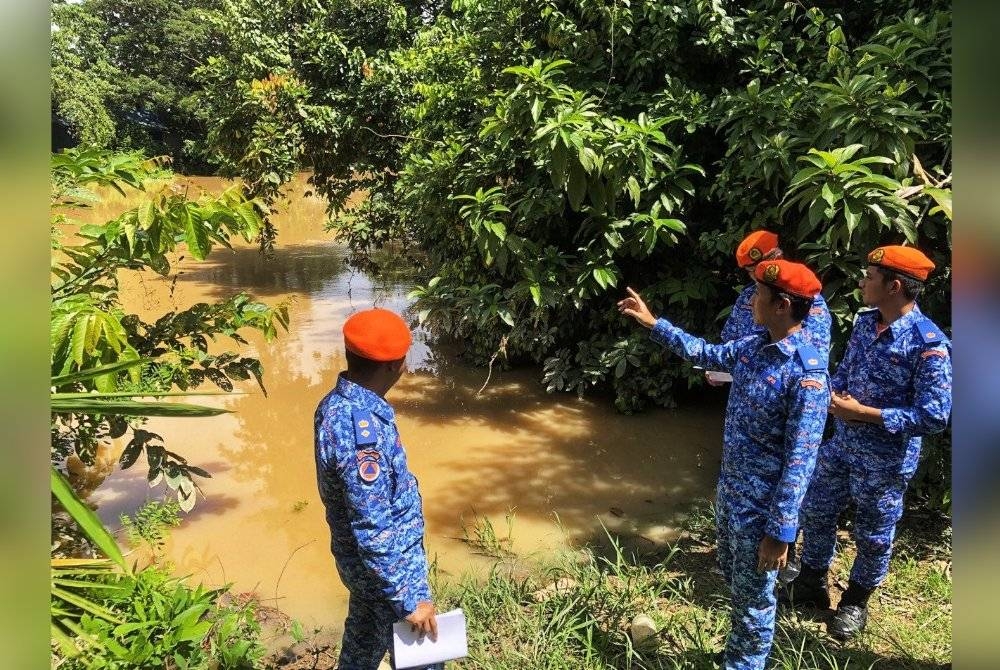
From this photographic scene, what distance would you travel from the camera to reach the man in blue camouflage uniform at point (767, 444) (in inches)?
93.9

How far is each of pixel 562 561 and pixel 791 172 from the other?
101 inches

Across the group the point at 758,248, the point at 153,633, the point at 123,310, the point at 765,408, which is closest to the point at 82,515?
the point at 153,633

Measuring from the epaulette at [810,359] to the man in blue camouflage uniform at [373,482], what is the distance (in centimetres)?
131

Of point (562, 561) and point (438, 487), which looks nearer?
point (562, 561)

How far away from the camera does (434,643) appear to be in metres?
2.16

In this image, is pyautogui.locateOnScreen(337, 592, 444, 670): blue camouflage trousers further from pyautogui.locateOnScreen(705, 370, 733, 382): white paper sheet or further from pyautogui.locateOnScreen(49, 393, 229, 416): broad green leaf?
pyautogui.locateOnScreen(705, 370, 733, 382): white paper sheet

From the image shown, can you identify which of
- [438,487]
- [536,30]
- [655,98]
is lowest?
[438,487]

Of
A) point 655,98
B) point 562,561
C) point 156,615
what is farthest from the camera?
point 655,98

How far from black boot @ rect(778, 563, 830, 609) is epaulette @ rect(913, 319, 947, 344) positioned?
122cm

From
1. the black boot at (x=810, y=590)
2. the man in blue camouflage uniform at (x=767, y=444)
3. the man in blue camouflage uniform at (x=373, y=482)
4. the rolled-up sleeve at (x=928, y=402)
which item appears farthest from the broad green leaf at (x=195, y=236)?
the black boot at (x=810, y=590)
